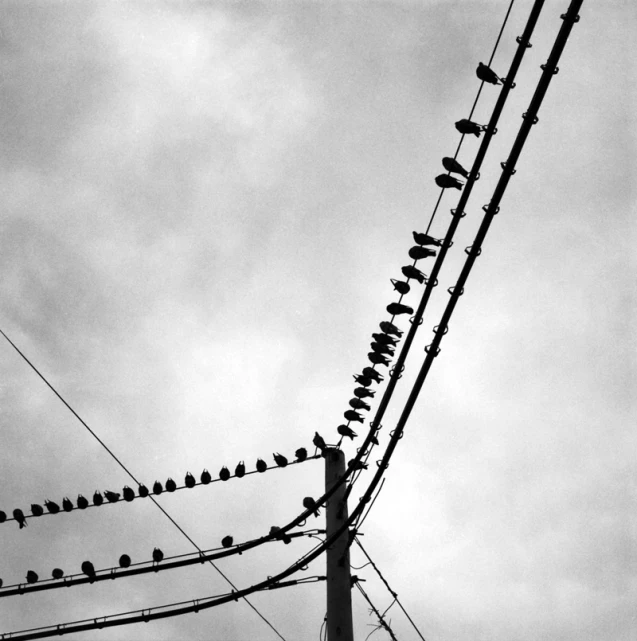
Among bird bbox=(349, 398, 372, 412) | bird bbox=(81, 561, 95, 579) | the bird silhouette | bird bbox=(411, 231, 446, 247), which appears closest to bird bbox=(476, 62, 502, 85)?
bird bbox=(411, 231, 446, 247)

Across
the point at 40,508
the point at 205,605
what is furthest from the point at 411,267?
the point at 40,508

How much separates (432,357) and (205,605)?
5.30 meters

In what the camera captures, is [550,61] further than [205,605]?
No

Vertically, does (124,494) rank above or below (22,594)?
above

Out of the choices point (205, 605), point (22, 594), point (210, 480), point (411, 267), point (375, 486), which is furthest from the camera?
point (210, 480)

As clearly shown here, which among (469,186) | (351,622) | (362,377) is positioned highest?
(362,377)

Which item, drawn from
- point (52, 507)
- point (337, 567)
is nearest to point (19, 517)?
point (52, 507)

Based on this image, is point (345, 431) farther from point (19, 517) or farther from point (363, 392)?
point (19, 517)

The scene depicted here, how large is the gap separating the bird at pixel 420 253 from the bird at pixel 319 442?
14.7 feet

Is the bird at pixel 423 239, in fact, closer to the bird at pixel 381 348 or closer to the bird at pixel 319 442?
the bird at pixel 381 348

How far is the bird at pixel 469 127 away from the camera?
7902 mm

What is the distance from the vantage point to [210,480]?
14.8 m

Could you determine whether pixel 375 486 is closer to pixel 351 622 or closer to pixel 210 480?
pixel 351 622

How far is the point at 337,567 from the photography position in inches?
433
